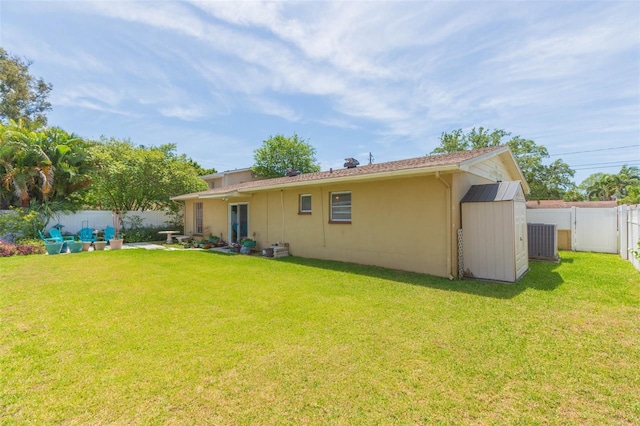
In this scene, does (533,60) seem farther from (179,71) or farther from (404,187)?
(179,71)

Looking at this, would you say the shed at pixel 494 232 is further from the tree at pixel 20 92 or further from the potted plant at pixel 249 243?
the tree at pixel 20 92

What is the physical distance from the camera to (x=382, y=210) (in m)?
8.29

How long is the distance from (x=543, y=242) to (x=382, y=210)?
578 cm

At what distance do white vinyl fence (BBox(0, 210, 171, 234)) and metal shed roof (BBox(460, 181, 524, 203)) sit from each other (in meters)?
17.6

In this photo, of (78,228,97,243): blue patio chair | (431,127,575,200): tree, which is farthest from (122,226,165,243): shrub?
(431,127,575,200): tree

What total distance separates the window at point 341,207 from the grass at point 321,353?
3.31 metres

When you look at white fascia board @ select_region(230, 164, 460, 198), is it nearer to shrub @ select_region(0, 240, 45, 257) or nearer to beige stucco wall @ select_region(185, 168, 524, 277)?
beige stucco wall @ select_region(185, 168, 524, 277)

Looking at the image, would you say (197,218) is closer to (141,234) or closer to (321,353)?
(141,234)

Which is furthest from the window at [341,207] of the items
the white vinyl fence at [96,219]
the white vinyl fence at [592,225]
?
the white vinyl fence at [96,219]

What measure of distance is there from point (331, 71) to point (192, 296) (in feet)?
28.6

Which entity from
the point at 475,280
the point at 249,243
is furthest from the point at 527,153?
the point at 249,243

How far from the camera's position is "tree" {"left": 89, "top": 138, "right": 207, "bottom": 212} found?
16484mm

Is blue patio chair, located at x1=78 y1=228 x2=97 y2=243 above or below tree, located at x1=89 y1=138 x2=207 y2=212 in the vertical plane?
below

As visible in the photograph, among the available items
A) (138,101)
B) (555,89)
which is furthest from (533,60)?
(138,101)
